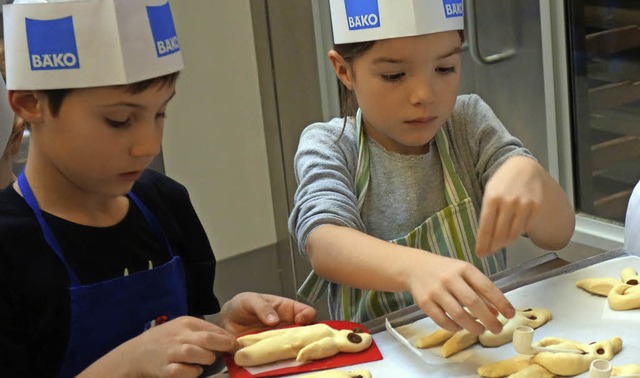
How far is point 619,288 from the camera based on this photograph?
0.95 meters

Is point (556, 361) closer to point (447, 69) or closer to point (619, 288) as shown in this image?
point (619, 288)

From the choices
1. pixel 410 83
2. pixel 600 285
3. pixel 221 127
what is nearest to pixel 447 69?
pixel 410 83

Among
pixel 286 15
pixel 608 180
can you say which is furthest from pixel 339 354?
pixel 286 15

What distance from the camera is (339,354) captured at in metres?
0.89

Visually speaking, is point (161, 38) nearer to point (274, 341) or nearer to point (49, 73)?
point (49, 73)

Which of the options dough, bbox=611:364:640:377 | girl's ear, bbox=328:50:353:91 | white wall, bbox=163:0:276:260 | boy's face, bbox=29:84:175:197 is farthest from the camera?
white wall, bbox=163:0:276:260

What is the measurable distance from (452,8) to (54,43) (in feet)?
1.54

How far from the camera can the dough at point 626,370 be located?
811mm

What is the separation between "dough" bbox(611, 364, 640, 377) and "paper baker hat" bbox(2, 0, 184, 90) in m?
0.54

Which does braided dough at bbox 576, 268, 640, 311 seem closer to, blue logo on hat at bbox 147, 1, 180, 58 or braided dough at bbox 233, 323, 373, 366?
braided dough at bbox 233, 323, 373, 366

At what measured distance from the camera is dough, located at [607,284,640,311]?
3.05ft

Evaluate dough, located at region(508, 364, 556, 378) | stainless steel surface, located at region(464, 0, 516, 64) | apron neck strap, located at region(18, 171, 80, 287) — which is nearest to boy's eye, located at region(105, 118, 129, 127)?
apron neck strap, located at region(18, 171, 80, 287)

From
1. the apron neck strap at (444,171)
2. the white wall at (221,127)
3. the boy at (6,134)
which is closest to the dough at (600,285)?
the apron neck strap at (444,171)

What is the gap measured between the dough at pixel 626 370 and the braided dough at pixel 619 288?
12cm
